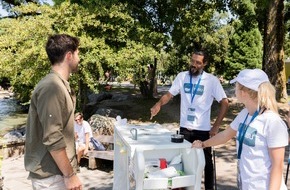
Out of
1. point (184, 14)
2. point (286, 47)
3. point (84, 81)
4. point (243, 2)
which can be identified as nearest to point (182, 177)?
point (84, 81)

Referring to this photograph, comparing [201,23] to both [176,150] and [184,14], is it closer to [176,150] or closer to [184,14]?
[184,14]

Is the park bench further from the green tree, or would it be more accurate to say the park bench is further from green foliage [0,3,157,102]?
the green tree

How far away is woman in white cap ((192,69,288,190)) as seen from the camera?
2.28 meters

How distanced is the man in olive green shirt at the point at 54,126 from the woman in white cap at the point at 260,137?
1201mm

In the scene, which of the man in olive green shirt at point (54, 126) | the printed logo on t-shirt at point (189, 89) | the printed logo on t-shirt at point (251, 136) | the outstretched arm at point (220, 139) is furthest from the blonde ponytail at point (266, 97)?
the printed logo on t-shirt at point (189, 89)

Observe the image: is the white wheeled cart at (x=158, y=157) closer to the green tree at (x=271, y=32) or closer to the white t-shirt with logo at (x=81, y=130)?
the white t-shirt with logo at (x=81, y=130)

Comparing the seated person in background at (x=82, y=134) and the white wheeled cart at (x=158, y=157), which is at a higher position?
the white wheeled cart at (x=158, y=157)

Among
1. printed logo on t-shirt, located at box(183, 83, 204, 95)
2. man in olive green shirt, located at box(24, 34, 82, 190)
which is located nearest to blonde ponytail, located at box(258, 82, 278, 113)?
man in olive green shirt, located at box(24, 34, 82, 190)

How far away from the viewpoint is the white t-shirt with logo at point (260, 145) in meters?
2.27

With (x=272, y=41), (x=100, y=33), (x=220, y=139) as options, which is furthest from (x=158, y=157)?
(x=272, y=41)

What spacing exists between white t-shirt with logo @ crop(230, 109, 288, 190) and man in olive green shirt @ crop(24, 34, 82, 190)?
1.20m

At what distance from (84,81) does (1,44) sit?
249 cm

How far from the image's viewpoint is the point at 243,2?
13992 mm

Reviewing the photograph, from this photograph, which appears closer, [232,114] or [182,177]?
[182,177]
